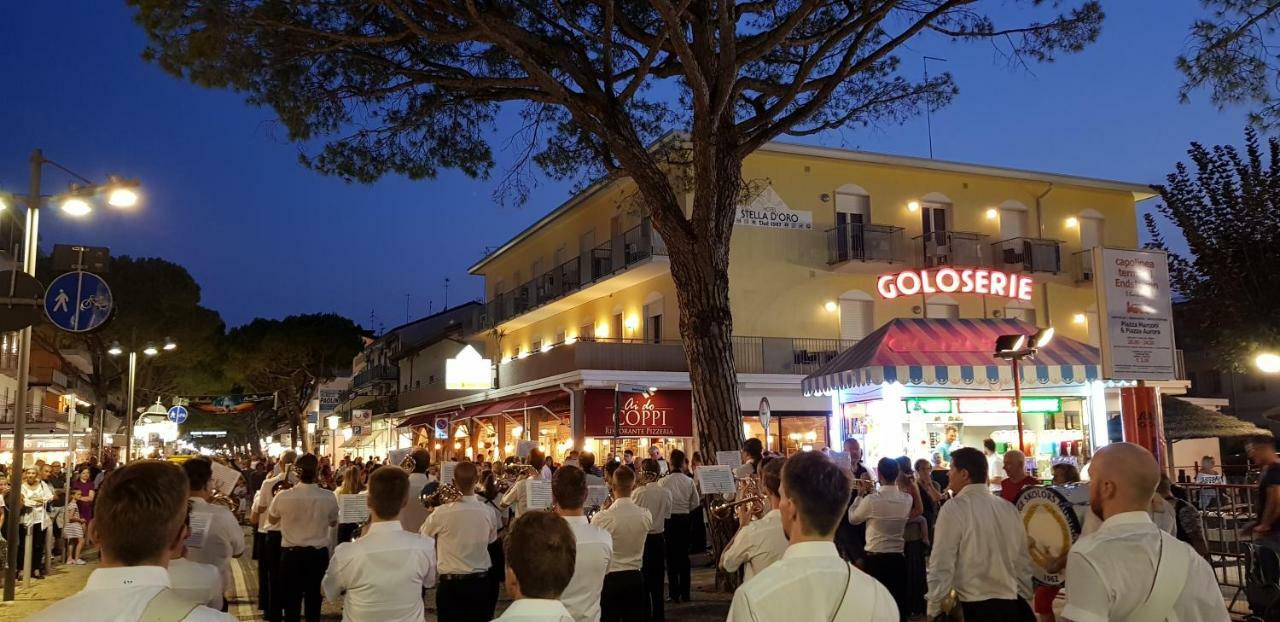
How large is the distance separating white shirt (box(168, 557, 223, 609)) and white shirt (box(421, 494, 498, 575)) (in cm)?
258

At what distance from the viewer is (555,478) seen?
19.7 feet

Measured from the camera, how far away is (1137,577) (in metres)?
3.40

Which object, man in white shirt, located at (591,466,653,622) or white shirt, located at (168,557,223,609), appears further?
man in white shirt, located at (591,466,653,622)

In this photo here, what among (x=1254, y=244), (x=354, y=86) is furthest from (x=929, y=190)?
(x=354, y=86)

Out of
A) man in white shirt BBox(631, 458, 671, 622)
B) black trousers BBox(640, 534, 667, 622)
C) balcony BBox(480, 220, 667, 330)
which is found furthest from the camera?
balcony BBox(480, 220, 667, 330)

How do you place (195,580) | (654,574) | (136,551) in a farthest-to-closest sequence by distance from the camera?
(654,574)
(195,580)
(136,551)

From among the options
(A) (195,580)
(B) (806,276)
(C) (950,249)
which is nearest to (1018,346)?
(A) (195,580)

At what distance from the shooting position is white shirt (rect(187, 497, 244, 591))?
22.2 feet

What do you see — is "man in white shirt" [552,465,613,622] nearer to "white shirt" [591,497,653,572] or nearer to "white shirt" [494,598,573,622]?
"white shirt" [591,497,653,572]

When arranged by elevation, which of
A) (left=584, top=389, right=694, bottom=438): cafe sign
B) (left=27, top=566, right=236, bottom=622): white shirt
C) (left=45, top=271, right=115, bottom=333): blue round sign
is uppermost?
(left=45, top=271, right=115, bottom=333): blue round sign

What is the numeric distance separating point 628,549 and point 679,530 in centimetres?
454

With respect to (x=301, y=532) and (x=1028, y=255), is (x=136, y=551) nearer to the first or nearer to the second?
(x=301, y=532)

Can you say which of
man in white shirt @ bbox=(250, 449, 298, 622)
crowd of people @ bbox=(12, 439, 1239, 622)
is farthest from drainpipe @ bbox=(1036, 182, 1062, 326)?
man in white shirt @ bbox=(250, 449, 298, 622)

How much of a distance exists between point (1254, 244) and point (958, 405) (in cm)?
1378
